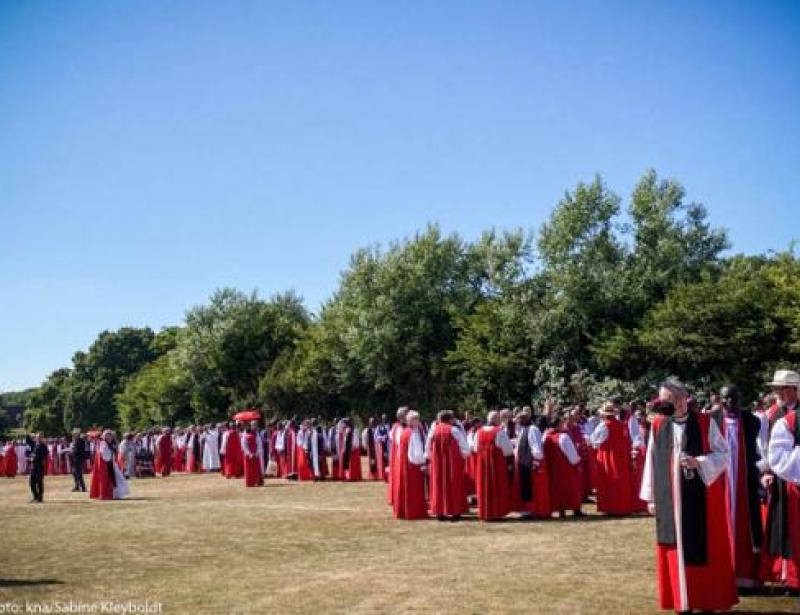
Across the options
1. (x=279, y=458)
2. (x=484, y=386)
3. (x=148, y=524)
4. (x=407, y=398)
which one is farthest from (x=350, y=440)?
(x=407, y=398)

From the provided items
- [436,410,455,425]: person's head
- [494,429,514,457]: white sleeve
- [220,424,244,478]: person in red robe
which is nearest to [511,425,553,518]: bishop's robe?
[494,429,514,457]: white sleeve

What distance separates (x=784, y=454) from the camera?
25.4 feet

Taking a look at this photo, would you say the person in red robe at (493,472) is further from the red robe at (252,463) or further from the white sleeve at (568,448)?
the red robe at (252,463)

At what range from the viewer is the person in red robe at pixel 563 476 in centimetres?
1587

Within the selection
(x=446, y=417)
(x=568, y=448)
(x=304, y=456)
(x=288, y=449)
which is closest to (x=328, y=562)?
(x=446, y=417)

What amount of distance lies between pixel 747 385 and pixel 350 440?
17.2 m

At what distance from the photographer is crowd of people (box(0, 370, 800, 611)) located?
7.87m

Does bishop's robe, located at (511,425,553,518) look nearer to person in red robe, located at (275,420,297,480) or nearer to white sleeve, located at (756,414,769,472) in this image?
white sleeve, located at (756,414,769,472)

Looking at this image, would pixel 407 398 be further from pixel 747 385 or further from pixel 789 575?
pixel 789 575

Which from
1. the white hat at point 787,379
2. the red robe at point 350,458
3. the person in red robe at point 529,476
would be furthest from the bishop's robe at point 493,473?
the red robe at point 350,458

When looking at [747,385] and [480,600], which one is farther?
[747,385]

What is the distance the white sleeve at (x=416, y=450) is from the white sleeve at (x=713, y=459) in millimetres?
8848

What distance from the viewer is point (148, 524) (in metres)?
16.4

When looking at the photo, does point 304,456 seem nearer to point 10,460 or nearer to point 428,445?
point 428,445
